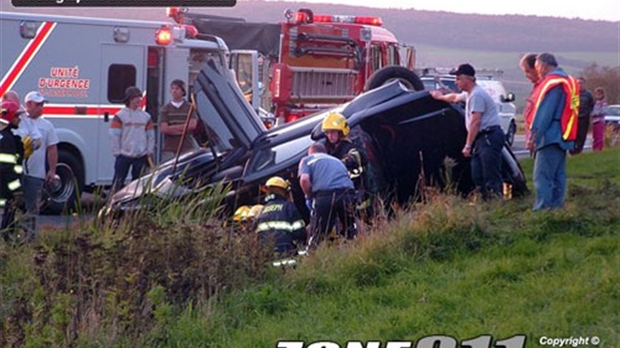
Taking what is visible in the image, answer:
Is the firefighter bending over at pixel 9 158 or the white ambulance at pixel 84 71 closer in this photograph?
the firefighter bending over at pixel 9 158

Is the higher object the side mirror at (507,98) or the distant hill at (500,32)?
the side mirror at (507,98)

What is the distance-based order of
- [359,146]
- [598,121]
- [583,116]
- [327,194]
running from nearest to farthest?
[327,194]
[359,146]
[583,116]
[598,121]

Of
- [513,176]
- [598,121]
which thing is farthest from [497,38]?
[513,176]

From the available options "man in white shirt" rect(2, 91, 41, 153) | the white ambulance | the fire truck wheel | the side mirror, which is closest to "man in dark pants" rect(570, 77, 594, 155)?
the fire truck wheel

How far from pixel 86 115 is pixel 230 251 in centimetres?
748

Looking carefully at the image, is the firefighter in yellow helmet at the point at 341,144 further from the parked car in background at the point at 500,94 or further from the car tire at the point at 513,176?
the parked car in background at the point at 500,94

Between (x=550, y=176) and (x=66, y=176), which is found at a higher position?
(x=550, y=176)

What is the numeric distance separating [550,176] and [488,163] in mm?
719

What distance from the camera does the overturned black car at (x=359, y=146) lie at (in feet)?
33.3

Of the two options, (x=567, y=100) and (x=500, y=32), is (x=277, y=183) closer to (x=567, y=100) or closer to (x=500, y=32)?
(x=567, y=100)

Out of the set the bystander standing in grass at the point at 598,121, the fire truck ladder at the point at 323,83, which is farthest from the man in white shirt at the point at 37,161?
the bystander standing in grass at the point at 598,121

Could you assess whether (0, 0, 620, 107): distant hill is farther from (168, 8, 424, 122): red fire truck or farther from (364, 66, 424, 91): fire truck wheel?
(364, 66, 424, 91): fire truck wheel

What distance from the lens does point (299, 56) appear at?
64.6 ft

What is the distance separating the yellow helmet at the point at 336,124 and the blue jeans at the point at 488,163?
113 cm
